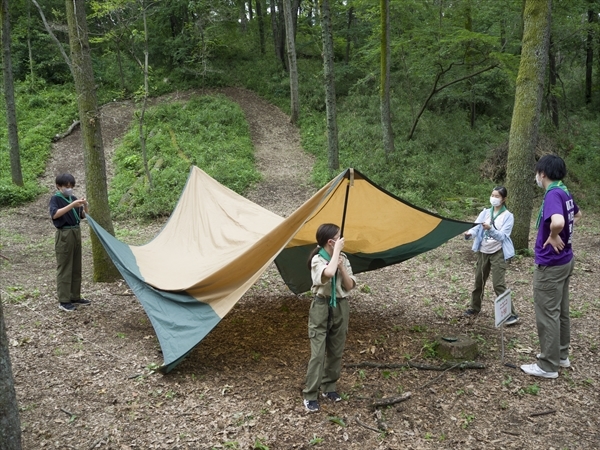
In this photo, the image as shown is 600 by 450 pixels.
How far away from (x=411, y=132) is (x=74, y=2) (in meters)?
11.7

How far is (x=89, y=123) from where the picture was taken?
6258mm

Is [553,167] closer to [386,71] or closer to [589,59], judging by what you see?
[386,71]

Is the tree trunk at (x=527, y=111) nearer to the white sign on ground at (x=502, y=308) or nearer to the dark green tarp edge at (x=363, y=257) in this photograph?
the dark green tarp edge at (x=363, y=257)

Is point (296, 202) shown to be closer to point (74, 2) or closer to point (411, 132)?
point (411, 132)

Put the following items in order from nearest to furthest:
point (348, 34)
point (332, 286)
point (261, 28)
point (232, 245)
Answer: point (332, 286)
point (232, 245)
point (348, 34)
point (261, 28)

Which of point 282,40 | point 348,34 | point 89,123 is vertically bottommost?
point 89,123

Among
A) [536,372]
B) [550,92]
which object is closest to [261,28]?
[550,92]

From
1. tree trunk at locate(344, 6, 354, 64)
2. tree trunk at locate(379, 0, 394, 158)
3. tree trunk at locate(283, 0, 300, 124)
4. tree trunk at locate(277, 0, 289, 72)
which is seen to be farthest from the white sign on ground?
tree trunk at locate(277, 0, 289, 72)

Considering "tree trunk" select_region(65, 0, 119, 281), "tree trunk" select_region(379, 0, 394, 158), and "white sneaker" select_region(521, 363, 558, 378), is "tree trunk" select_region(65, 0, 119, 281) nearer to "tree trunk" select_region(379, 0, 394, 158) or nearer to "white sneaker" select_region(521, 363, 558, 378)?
"white sneaker" select_region(521, 363, 558, 378)

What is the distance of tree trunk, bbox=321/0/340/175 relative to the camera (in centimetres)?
1223

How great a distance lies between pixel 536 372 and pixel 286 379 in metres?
2.25

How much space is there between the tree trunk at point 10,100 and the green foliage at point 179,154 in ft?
8.34

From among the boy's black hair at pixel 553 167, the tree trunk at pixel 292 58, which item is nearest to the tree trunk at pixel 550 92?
the tree trunk at pixel 292 58

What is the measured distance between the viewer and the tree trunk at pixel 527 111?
748 cm
